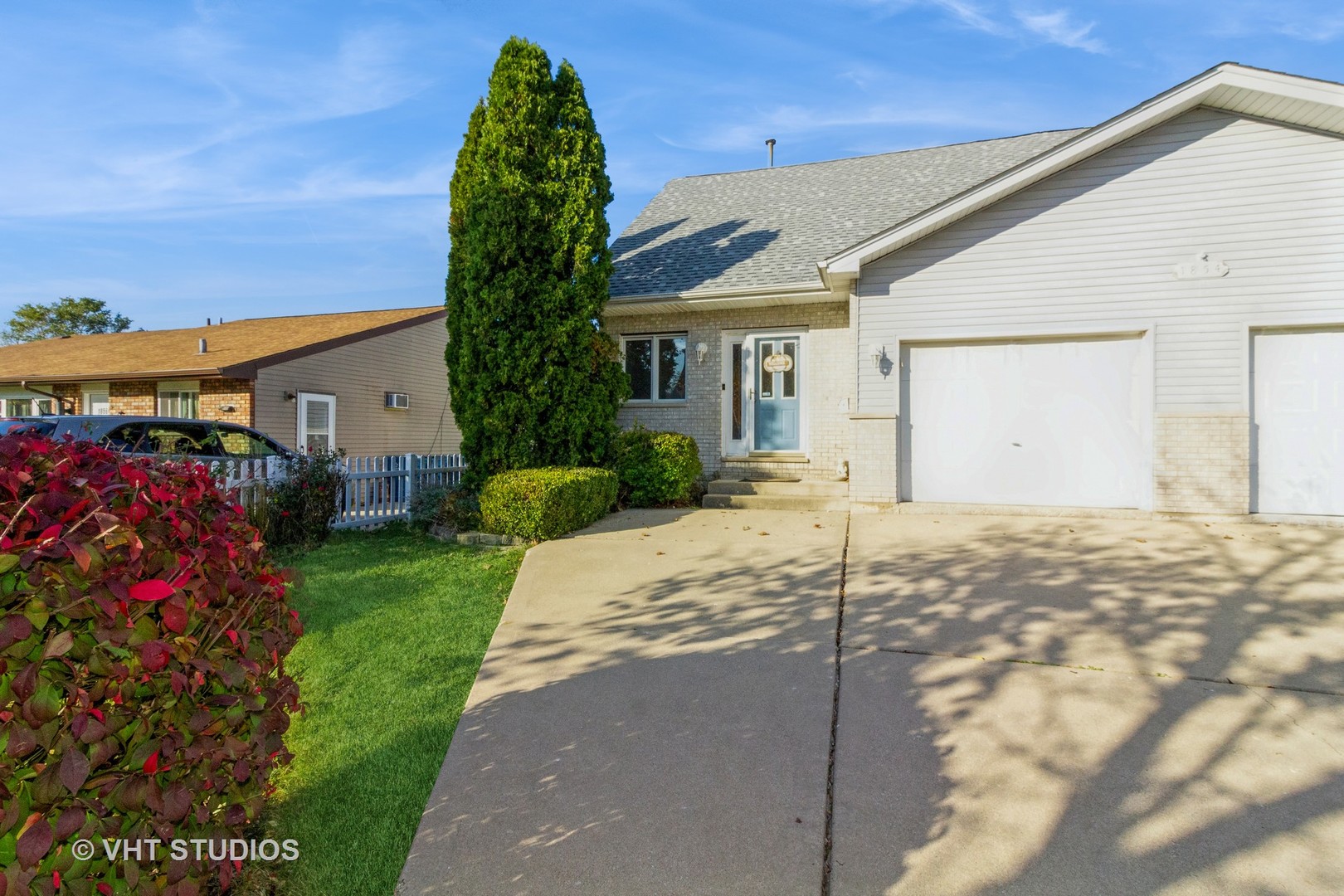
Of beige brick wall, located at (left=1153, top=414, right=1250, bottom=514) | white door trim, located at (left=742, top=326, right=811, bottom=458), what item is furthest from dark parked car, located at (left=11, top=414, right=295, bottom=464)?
beige brick wall, located at (left=1153, top=414, right=1250, bottom=514)

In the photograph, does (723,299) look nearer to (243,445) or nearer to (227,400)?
(243,445)

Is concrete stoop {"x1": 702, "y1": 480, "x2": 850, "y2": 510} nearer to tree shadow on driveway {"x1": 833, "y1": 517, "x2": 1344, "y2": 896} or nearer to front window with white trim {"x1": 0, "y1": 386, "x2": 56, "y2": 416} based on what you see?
tree shadow on driveway {"x1": 833, "y1": 517, "x2": 1344, "y2": 896}

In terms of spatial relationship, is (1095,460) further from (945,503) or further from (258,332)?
(258,332)

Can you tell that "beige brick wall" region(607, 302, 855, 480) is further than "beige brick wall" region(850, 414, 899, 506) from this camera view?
Yes

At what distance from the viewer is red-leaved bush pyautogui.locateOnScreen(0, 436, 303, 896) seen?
1.56 metres

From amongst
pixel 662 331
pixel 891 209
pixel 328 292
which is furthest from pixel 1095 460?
pixel 328 292

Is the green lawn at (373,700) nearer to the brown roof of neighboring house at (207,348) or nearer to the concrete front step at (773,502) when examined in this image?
the concrete front step at (773,502)

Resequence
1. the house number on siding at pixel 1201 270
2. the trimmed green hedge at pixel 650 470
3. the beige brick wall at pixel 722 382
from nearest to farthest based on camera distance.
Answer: the house number on siding at pixel 1201 270 → the trimmed green hedge at pixel 650 470 → the beige brick wall at pixel 722 382

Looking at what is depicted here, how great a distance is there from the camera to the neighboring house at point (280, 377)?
15.1m

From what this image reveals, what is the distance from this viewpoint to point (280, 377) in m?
15.3

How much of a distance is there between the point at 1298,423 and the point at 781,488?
6210 millimetres

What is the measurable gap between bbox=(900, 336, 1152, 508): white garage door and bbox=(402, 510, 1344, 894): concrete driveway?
269 cm

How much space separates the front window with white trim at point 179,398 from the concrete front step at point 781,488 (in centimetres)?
1280

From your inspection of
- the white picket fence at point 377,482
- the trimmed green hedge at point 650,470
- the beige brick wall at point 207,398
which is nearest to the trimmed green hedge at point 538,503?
the trimmed green hedge at point 650,470
